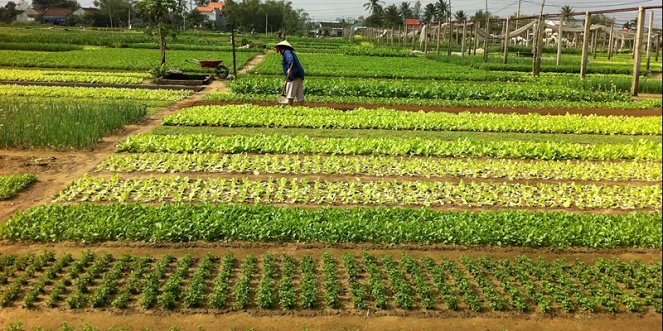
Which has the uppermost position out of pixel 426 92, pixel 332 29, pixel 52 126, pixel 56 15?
pixel 332 29

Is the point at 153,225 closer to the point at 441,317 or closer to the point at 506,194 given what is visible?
the point at 441,317

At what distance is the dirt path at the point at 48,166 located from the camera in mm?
8960

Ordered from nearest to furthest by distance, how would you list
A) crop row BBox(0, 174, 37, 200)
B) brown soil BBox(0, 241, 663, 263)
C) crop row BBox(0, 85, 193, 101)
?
brown soil BBox(0, 241, 663, 263), crop row BBox(0, 174, 37, 200), crop row BBox(0, 85, 193, 101)

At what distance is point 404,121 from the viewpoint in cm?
1559

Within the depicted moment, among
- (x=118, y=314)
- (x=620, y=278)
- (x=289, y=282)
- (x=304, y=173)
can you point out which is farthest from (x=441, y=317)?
(x=304, y=173)

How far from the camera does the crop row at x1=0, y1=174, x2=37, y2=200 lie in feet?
29.7

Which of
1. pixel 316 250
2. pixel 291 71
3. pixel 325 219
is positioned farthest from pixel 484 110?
pixel 316 250

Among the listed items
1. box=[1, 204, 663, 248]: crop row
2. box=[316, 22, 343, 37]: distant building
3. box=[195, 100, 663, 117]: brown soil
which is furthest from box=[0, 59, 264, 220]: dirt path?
box=[316, 22, 343, 37]: distant building

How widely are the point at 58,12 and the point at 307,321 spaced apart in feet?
377

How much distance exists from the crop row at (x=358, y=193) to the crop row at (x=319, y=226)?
90 centimetres

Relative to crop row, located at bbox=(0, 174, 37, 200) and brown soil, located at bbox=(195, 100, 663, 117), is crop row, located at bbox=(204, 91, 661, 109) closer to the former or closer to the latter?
brown soil, located at bbox=(195, 100, 663, 117)

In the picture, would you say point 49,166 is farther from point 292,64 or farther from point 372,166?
point 292,64

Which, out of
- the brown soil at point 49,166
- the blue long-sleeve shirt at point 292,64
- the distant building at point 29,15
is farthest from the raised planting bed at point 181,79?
the distant building at point 29,15

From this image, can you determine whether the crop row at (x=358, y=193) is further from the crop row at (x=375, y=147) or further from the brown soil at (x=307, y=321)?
the brown soil at (x=307, y=321)
